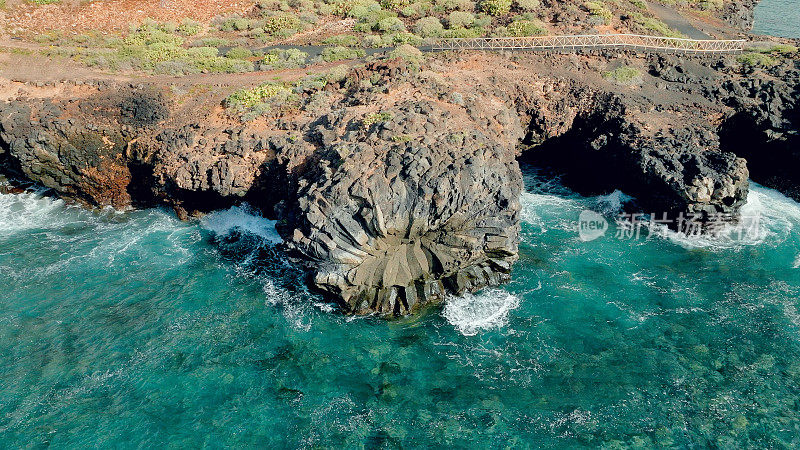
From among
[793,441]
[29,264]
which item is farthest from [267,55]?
[793,441]

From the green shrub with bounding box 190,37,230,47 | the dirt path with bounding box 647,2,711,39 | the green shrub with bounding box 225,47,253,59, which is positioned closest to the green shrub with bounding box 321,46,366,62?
the green shrub with bounding box 225,47,253,59

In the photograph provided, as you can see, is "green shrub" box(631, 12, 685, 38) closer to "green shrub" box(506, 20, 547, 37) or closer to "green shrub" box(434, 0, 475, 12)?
"green shrub" box(506, 20, 547, 37)

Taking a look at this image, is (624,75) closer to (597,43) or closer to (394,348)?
(597,43)

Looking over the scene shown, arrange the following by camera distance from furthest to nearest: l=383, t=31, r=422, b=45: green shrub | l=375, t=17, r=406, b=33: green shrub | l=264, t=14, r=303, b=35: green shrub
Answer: l=375, t=17, r=406, b=33: green shrub < l=264, t=14, r=303, b=35: green shrub < l=383, t=31, r=422, b=45: green shrub

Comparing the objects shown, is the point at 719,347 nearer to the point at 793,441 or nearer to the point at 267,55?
the point at 793,441

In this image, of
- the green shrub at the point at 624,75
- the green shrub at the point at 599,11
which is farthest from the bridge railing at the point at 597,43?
the green shrub at the point at 624,75

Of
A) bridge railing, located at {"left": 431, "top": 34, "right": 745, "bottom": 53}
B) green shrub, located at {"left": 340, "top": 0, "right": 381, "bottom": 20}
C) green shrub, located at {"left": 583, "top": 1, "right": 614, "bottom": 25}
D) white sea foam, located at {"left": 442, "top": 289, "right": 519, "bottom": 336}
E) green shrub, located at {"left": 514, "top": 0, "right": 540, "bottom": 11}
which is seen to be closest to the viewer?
white sea foam, located at {"left": 442, "top": 289, "right": 519, "bottom": 336}
